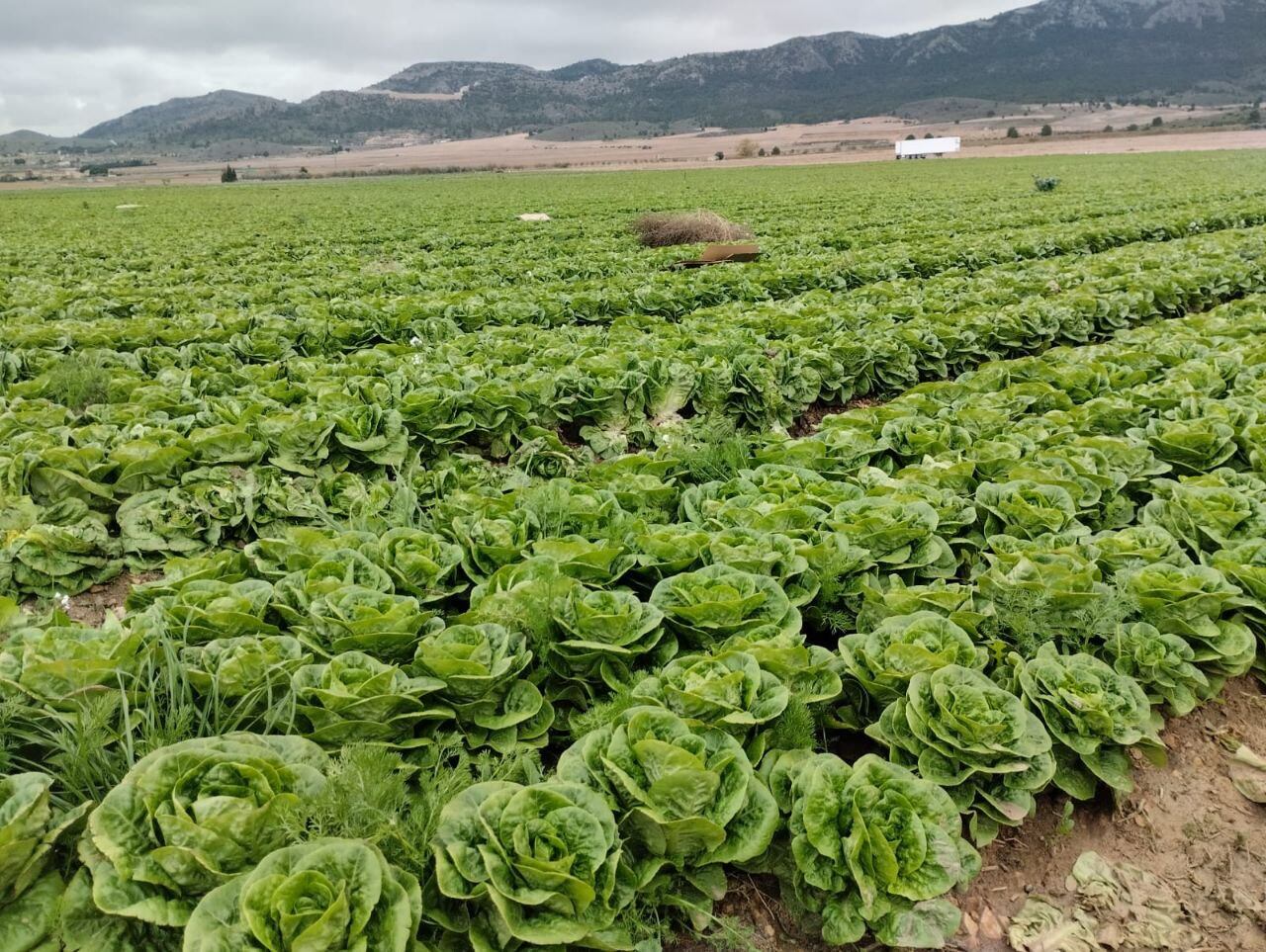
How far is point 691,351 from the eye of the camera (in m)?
7.63

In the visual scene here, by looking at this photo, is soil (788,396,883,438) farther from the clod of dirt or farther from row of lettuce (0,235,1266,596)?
the clod of dirt

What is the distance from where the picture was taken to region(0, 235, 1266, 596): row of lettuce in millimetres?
4719

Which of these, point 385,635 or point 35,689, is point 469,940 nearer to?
point 385,635

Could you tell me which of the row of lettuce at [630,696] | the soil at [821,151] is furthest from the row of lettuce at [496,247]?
the soil at [821,151]

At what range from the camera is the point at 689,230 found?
20203mm

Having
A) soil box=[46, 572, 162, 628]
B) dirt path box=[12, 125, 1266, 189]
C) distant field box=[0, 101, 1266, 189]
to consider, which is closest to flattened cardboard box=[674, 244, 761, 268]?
soil box=[46, 572, 162, 628]

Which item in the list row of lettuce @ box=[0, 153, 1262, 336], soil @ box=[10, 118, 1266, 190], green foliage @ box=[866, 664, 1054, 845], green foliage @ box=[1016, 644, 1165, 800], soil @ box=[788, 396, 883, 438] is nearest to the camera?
green foliage @ box=[866, 664, 1054, 845]

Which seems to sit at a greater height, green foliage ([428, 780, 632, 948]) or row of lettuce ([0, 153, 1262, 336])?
row of lettuce ([0, 153, 1262, 336])

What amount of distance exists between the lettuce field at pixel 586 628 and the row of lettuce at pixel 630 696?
2cm

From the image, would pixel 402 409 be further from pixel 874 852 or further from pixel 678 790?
pixel 874 852

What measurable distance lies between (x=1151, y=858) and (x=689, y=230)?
19.1 meters

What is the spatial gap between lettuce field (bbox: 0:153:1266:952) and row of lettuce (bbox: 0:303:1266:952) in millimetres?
16

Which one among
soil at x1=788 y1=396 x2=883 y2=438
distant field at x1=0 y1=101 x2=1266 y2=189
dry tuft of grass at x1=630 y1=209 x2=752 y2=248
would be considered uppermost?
distant field at x1=0 y1=101 x2=1266 y2=189

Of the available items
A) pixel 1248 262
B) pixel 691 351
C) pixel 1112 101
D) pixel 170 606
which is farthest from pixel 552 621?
pixel 1112 101
